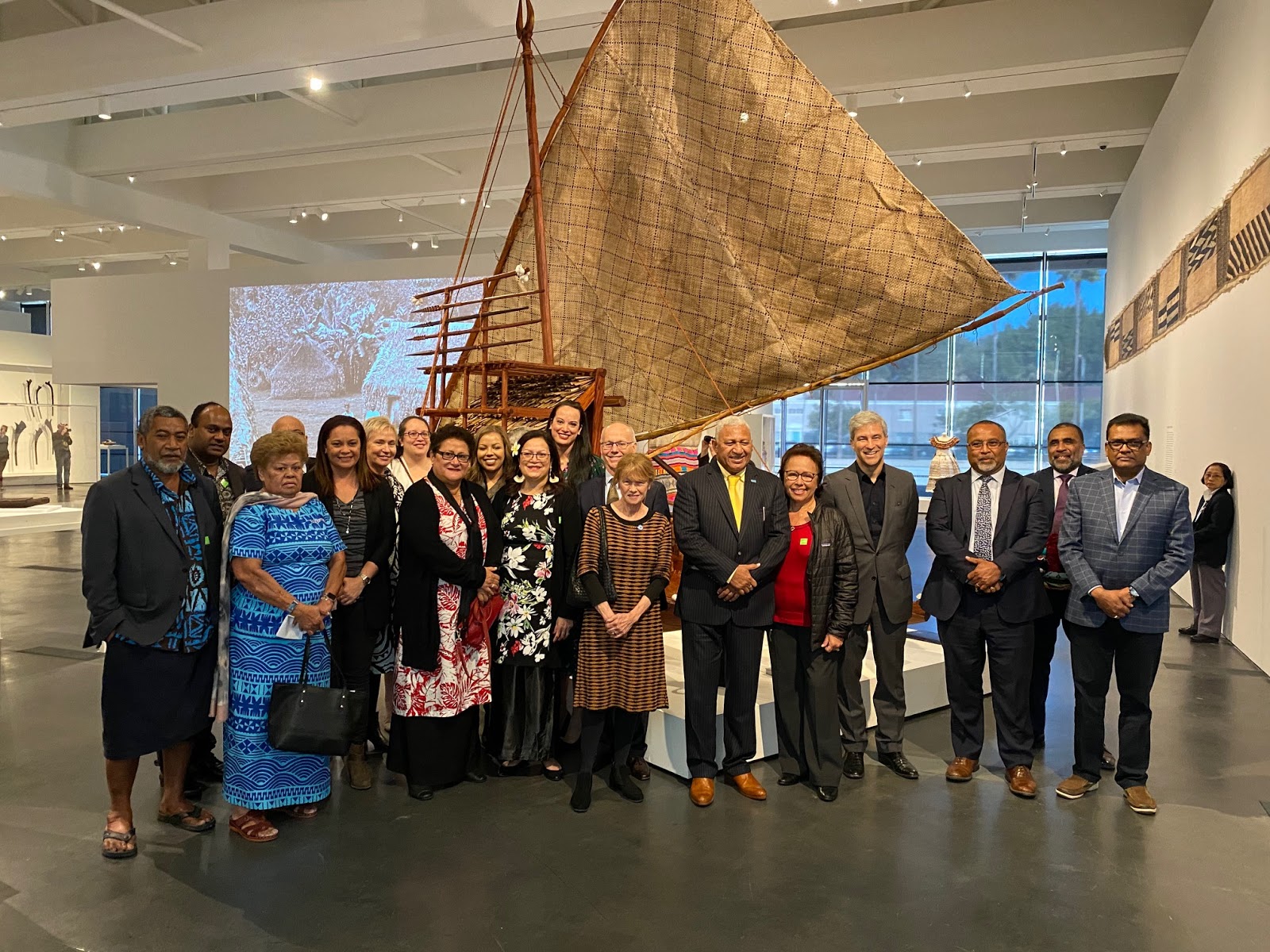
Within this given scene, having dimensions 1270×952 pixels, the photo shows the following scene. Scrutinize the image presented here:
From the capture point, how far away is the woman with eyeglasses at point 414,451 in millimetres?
3582

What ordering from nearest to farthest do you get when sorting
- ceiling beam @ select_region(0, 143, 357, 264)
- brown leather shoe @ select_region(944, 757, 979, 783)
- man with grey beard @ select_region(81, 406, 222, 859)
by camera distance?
man with grey beard @ select_region(81, 406, 222, 859) → brown leather shoe @ select_region(944, 757, 979, 783) → ceiling beam @ select_region(0, 143, 357, 264)

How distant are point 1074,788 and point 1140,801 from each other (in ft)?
0.65

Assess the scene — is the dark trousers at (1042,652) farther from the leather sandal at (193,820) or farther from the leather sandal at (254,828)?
the leather sandal at (193,820)

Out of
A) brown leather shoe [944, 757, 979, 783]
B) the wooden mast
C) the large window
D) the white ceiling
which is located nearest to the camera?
brown leather shoe [944, 757, 979, 783]

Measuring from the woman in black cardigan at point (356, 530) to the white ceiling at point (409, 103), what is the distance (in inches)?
157

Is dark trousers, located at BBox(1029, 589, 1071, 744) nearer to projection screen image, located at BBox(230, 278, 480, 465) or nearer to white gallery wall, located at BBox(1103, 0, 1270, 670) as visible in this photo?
white gallery wall, located at BBox(1103, 0, 1270, 670)

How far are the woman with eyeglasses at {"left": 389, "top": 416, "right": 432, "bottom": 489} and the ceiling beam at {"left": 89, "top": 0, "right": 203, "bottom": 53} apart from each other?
5.43 m

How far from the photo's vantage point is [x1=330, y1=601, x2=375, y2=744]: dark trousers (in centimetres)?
314

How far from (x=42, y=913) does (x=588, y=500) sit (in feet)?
6.44

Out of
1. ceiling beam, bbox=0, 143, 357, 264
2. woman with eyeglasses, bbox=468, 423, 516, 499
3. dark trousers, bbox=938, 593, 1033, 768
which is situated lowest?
dark trousers, bbox=938, 593, 1033, 768

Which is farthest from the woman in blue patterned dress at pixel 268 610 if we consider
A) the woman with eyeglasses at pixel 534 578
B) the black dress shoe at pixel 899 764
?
the black dress shoe at pixel 899 764

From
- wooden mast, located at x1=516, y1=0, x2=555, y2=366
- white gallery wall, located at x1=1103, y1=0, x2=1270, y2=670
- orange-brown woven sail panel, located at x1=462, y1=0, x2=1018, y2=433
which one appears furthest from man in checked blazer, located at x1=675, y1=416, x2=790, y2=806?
white gallery wall, located at x1=1103, y1=0, x2=1270, y2=670

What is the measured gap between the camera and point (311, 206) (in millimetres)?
12898

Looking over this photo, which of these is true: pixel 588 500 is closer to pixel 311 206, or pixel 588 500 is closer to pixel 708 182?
pixel 708 182
